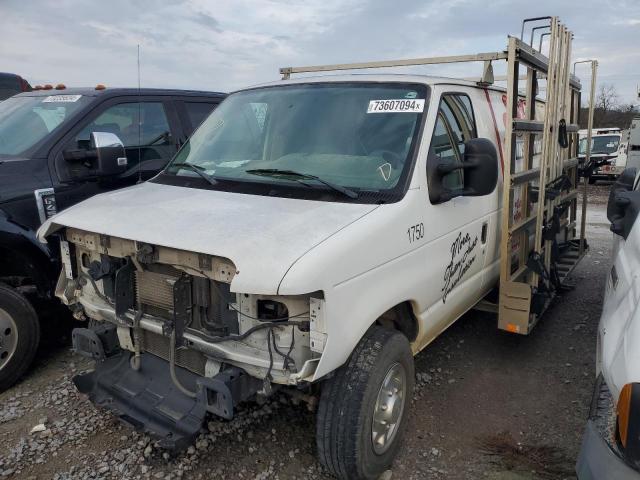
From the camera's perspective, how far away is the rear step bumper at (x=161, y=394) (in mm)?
2561

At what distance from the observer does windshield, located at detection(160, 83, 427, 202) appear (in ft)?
10.4

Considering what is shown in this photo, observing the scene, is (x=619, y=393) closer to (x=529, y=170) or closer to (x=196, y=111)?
(x=529, y=170)

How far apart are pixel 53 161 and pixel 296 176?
7.61 feet

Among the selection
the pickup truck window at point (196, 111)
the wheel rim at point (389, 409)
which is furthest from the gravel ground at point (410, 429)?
the pickup truck window at point (196, 111)

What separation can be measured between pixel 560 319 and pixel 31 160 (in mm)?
5043

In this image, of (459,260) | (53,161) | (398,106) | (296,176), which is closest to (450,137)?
(398,106)

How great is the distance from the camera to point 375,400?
9.19ft

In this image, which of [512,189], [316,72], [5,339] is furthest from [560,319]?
[5,339]

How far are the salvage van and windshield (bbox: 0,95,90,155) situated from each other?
703mm

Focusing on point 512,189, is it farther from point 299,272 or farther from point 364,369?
point 299,272

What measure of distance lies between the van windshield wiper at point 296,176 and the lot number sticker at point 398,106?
0.63 metres

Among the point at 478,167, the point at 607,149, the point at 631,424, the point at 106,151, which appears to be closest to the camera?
the point at 631,424

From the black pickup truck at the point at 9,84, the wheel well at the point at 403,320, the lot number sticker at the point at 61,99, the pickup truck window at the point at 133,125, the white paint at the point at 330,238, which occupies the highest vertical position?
the black pickup truck at the point at 9,84

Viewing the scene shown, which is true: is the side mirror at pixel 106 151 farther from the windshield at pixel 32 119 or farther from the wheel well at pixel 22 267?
the wheel well at pixel 22 267
